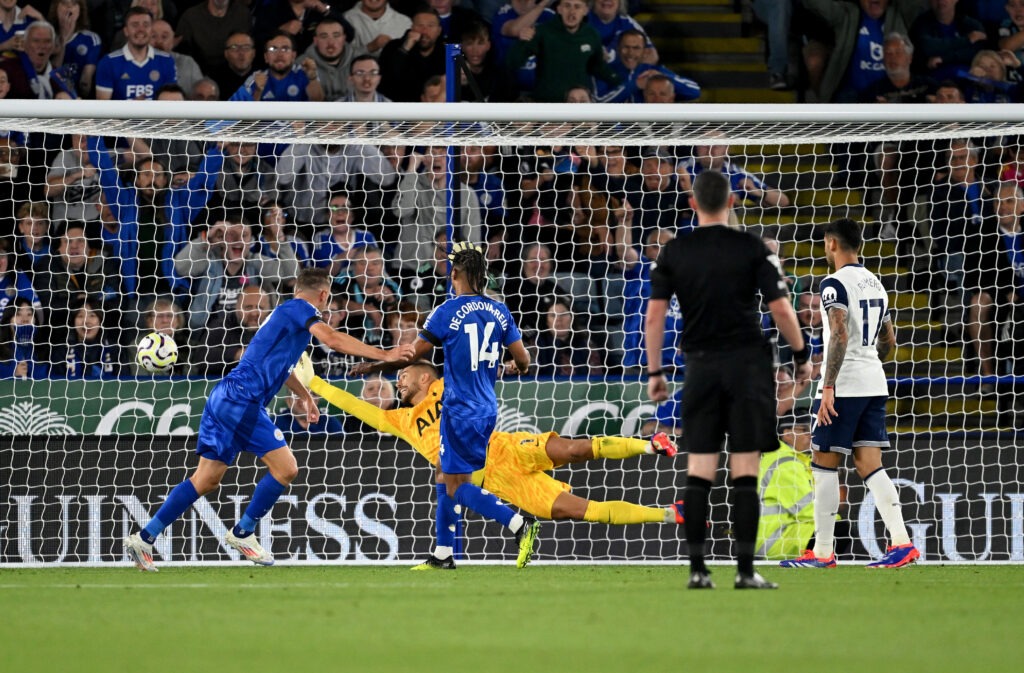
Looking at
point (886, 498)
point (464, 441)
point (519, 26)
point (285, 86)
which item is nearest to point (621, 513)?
point (464, 441)

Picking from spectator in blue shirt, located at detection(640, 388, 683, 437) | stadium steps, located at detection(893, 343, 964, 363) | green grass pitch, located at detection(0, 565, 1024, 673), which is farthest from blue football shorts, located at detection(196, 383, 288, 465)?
stadium steps, located at detection(893, 343, 964, 363)

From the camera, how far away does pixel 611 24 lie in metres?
13.5

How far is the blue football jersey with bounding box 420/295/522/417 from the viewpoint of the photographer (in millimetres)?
8250

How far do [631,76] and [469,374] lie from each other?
18.4ft

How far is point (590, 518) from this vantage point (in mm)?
9031

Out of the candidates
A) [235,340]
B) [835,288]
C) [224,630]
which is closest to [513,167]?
[235,340]

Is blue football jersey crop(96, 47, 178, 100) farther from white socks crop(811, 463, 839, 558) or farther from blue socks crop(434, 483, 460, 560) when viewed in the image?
white socks crop(811, 463, 839, 558)

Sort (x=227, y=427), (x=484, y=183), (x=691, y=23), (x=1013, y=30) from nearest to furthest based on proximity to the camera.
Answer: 1. (x=227, y=427)
2. (x=484, y=183)
3. (x=1013, y=30)
4. (x=691, y=23)

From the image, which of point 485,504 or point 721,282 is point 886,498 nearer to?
point 485,504

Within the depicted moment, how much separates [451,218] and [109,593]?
3.84m

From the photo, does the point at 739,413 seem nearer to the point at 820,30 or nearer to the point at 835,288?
the point at 835,288

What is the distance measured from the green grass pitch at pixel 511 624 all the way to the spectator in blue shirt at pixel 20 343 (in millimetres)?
2769

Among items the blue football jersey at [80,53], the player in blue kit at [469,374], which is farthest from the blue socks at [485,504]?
the blue football jersey at [80,53]

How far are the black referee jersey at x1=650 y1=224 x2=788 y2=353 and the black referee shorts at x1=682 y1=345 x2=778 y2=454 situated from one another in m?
0.06
